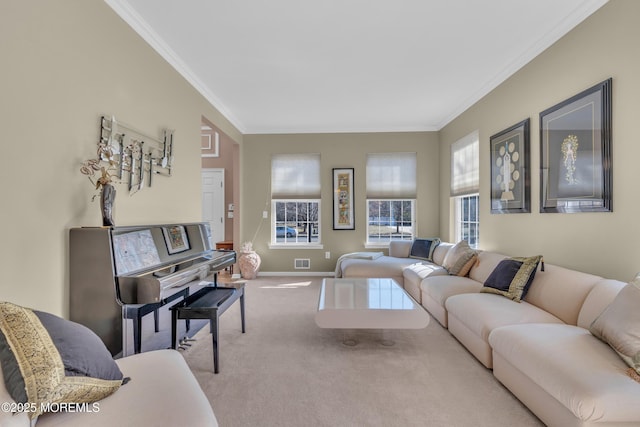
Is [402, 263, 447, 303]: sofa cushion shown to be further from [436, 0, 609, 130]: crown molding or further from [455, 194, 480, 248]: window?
[436, 0, 609, 130]: crown molding

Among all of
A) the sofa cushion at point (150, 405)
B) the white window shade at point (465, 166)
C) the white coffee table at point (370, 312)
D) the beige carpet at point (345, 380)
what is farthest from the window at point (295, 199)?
the sofa cushion at point (150, 405)

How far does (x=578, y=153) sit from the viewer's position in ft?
8.31

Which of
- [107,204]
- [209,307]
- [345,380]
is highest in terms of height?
[107,204]

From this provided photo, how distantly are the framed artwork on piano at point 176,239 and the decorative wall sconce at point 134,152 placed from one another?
1.46ft

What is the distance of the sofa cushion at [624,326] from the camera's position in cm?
151

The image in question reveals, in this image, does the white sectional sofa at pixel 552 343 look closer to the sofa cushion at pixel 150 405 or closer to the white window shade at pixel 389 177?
the sofa cushion at pixel 150 405

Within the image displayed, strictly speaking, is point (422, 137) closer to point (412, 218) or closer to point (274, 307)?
point (412, 218)

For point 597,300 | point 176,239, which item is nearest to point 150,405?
point 176,239

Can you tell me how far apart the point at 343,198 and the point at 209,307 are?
381 centimetres

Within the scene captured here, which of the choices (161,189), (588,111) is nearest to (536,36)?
(588,111)

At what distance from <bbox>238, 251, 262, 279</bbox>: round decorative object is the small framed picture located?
1651mm

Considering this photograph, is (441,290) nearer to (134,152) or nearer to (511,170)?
(511,170)

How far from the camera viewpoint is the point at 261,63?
10.9 feet

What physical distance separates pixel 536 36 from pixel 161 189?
12.6 ft
